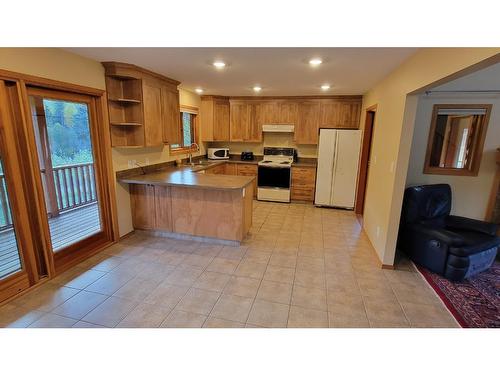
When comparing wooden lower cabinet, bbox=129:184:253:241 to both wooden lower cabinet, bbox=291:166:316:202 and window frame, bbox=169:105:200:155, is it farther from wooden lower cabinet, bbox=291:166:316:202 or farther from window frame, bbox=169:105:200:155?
wooden lower cabinet, bbox=291:166:316:202

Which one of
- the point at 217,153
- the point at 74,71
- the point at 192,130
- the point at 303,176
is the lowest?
the point at 303,176

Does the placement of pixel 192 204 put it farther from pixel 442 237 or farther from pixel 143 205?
pixel 442 237

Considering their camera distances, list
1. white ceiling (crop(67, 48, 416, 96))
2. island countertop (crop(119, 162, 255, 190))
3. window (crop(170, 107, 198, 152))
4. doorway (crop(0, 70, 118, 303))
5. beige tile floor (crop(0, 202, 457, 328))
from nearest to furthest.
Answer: beige tile floor (crop(0, 202, 457, 328)), doorway (crop(0, 70, 118, 303)), white ceiling (crop(67, 48, 416, 96)), island countertop (crop(119, 162, 255, 190)), window (crop(170, 107, 198, 152))

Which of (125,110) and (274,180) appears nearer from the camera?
(125,110)

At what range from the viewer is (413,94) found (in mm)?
2346

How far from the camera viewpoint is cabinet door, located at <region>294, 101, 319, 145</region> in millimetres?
5020

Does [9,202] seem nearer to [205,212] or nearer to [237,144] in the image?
[205,212]

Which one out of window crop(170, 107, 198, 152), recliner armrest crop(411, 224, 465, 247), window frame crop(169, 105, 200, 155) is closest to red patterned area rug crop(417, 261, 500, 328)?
recliner armrest crop(411, 224, 465, 247)

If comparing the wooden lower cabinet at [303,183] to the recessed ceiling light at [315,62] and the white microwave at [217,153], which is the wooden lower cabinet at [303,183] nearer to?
the white microwave at [217,153]

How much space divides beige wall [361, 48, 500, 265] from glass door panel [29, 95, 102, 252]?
3.40 meters

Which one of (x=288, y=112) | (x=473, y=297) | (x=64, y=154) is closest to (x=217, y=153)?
(x=288, y=112)

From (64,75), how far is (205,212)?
2081 millimetres

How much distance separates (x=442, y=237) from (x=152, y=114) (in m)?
3.78

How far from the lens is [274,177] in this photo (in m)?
5.16
